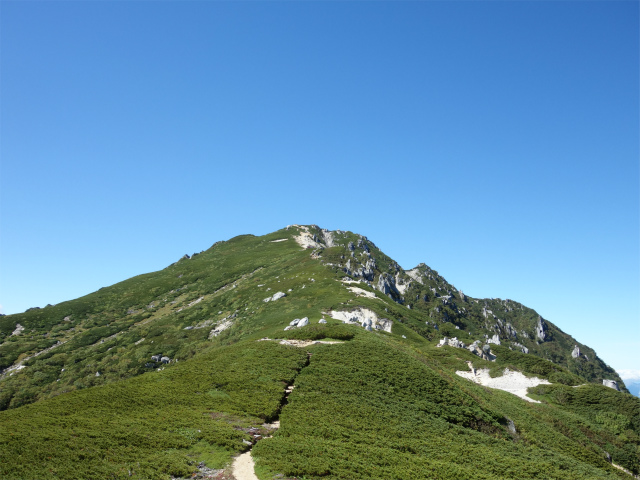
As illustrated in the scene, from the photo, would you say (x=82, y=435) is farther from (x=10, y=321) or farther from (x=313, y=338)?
(x=10, y=321)

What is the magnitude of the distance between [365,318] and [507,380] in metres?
28.3

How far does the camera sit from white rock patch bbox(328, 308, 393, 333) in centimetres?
7025

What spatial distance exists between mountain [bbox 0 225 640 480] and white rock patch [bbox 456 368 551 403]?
30 cm

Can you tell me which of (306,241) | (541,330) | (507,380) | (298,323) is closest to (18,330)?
(298,323)

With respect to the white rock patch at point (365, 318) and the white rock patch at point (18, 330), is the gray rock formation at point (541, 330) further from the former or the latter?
the white rock patch at point (18, 330)

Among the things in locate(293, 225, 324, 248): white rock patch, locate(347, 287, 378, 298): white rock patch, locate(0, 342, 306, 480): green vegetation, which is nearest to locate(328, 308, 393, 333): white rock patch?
locate(347, 287, 378, 298): white rock patch

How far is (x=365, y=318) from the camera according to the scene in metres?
73.4

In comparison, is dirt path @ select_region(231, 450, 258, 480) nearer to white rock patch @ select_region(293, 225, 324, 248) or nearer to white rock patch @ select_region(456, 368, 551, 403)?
white rock patch @ select_region(456, 368, 551, 403)

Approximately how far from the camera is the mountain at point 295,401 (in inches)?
930

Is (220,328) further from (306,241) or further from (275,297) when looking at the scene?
(306,241)

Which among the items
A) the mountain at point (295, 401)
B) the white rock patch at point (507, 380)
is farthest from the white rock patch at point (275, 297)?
the white rock patch at point (507, 380)

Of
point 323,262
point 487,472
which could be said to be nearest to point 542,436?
point 487,472

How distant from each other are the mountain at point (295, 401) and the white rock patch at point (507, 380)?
0.30 meters

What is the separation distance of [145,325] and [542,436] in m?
94.5
